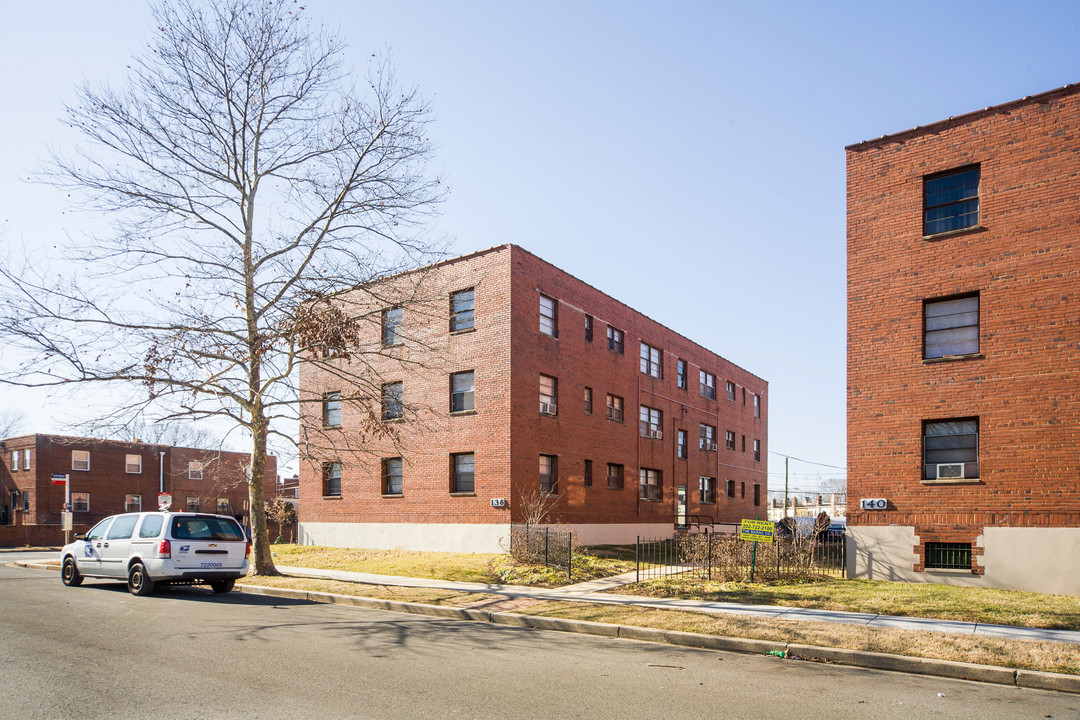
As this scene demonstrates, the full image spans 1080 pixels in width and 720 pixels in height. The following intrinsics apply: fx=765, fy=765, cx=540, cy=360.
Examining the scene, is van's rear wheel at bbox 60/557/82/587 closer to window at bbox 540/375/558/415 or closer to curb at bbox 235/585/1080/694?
curb at bbox 235/585/1080/694

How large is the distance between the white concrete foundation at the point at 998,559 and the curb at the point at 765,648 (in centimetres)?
830

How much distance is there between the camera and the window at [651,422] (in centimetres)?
3472

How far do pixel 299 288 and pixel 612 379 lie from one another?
54.9ft

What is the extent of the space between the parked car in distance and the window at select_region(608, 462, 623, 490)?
17.9 metres

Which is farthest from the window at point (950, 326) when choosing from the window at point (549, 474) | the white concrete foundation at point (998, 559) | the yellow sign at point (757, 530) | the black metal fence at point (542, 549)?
the window at point (549, 474)

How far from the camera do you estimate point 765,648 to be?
32.3 feet

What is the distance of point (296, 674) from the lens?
781 centimetres

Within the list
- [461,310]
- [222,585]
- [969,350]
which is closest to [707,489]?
[461,310]

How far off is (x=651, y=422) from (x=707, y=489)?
7.79 m

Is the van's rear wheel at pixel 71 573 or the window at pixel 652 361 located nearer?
the van's rear wheel at pixel 71 573

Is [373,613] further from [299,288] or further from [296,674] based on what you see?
[299,288]

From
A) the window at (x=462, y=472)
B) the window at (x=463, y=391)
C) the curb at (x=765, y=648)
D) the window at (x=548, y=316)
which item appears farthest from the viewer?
the window at (x=548, y=316)

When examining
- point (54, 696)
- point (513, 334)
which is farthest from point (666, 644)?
point (513, 334)

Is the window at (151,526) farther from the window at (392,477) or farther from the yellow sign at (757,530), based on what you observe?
the window at (392,477)
